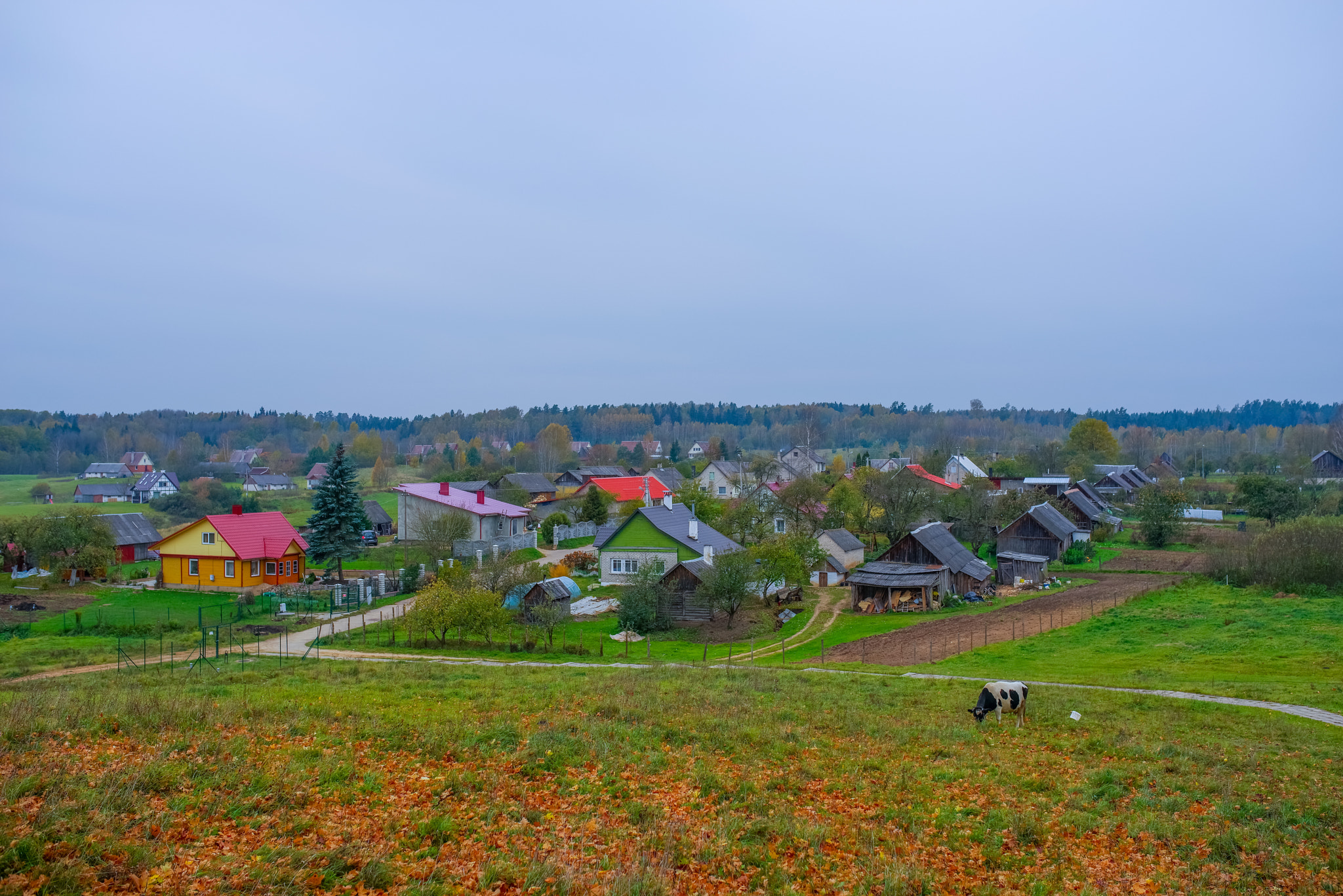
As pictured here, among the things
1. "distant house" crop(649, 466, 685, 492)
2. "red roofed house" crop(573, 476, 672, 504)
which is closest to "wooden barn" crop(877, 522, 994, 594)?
"red roofed house" crop(573, 476, 672, 504)

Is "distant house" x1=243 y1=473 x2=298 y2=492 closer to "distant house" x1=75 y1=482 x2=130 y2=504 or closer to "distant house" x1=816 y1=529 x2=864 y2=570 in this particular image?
"distant house" x1=75 y1=482 x2=130 y2=504

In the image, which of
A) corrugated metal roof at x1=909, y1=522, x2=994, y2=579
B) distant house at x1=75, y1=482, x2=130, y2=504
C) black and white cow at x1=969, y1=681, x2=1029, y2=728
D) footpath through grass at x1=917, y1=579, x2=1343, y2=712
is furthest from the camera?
distant house at x1=75, y1=482, x2=130, y2=504

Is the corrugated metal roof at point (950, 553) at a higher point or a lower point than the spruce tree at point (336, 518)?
lower

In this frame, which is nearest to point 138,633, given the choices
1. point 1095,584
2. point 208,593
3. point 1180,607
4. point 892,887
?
point 208,593

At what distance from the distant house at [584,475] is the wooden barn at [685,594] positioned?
1739 inches

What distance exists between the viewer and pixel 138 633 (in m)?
32.3

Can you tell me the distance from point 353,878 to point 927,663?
23161 millimetres

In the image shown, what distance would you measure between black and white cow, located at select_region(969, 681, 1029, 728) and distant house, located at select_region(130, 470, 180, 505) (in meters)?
104

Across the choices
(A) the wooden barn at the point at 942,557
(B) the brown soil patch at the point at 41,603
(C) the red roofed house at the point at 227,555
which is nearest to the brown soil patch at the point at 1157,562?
(A) the wooden barn at the point at 942,557

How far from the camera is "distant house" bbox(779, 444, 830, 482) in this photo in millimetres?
106562

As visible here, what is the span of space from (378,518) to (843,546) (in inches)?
1639

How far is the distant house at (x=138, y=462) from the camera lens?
12750 cm

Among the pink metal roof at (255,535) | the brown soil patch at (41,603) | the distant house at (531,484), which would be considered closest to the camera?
the brown soil patch at (41,603)

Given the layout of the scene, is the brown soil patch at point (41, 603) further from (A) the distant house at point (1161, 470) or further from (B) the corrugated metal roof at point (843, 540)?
(A) the distant house at point (1161, 470)
